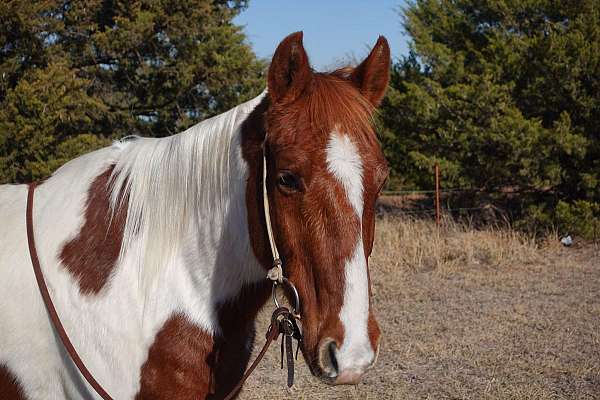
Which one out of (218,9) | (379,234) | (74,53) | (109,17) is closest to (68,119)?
(74,53)

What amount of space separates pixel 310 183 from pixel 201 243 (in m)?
0.49

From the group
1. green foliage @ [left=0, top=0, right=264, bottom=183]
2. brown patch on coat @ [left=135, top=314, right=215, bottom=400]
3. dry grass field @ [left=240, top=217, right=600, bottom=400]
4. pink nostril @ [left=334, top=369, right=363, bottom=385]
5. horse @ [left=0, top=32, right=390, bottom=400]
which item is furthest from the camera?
green foliage @ [left=0, top=0, right=264, bottom=183]

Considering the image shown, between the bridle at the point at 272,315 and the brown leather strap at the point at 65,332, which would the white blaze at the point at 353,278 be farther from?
the brown leather strap at the point at 65,332

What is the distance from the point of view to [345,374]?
143 centimetres

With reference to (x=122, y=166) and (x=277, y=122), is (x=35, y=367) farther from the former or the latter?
(x=277, y=122)

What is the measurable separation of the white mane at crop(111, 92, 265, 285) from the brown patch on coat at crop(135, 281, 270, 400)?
21 cm

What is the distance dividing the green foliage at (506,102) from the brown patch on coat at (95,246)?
976 centimetres

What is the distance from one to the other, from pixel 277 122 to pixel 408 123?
1137 cm

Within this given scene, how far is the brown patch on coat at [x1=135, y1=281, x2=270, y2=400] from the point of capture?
67.7 inches

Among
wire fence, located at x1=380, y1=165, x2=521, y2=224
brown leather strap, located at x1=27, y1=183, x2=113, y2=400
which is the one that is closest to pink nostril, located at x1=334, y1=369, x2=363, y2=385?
brown leather strap, located at x1=27, y1=183, x2=113, y2=400

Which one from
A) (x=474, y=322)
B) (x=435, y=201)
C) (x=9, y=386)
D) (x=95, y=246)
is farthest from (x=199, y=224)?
(x=435, y=201)

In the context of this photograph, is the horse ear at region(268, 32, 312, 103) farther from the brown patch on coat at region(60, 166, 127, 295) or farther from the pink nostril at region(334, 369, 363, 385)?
the pink nostril at region(334, 369, 363, 385)

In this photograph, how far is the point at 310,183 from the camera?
1.55m

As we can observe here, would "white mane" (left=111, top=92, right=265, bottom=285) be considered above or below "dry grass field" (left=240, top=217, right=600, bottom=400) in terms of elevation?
above
